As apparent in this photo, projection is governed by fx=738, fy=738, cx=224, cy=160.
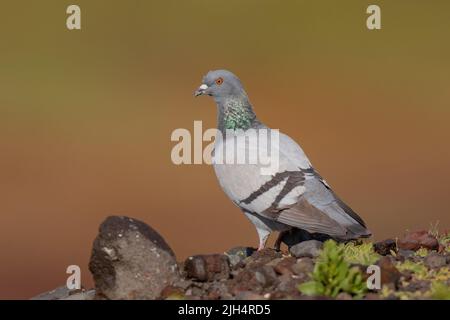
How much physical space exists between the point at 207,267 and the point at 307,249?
1.63m

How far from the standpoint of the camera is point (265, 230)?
40.4ft

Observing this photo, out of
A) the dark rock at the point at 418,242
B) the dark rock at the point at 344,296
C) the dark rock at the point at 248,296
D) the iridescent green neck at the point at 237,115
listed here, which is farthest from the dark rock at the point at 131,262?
the dark rock at the point at 418,242

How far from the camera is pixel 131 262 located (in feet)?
34.0

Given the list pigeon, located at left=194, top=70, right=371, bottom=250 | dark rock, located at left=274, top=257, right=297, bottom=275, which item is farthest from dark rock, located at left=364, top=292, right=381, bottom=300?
pigeon, located at left=194, top=70, right=371, bottom=250

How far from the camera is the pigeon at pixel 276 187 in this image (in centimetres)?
1151

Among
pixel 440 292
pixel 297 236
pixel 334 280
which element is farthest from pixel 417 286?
pixel 297 236

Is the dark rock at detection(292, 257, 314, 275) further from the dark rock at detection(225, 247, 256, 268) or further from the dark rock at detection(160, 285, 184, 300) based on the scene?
the dark rock at detection(160, 285, 184, 300)

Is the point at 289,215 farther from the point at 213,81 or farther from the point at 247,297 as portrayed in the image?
the point at 213,81

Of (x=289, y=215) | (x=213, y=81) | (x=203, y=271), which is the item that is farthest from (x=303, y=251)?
(x=213, y=81)

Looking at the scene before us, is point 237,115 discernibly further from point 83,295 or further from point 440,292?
point 440,292
